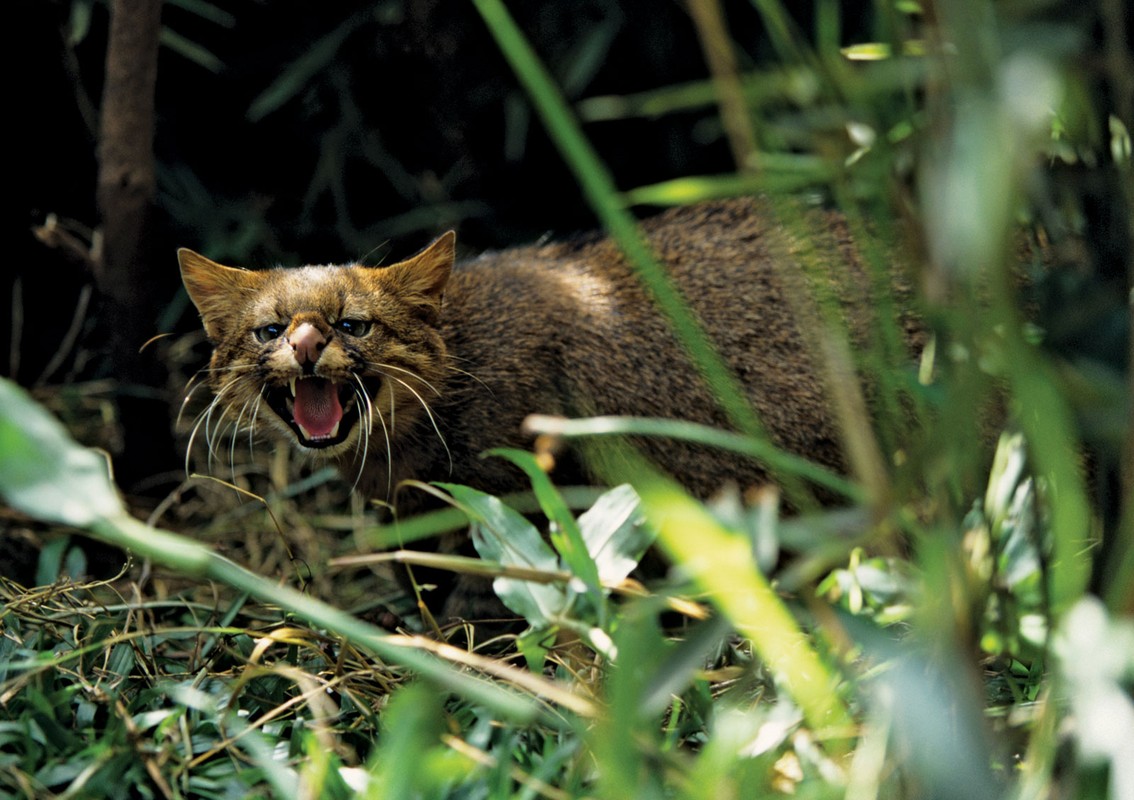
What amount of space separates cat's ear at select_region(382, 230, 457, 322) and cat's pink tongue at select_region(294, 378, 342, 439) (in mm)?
348

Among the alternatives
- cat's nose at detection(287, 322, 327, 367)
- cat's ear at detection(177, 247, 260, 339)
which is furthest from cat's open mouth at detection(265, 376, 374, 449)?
cat's ear at detection(177, 247, 260, 339)

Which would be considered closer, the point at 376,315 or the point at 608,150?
the point at 376,315

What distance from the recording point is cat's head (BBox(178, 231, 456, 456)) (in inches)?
115

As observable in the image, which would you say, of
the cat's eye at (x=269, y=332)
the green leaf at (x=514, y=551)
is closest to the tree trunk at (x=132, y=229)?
the cat's eye at (x=269, y=332)

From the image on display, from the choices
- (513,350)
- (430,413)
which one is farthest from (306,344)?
(513,350)

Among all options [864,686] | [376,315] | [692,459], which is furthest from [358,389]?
[864,686]

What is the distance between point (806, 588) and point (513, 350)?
5.88 ft

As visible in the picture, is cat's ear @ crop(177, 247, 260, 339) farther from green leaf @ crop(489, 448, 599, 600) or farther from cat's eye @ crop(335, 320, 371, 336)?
green leaf @ crop(489, 448, 599, 600)

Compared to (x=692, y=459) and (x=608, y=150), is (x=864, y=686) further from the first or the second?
(x=608, y=150)

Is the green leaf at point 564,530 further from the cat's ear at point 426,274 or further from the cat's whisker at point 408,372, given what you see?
the cat's ear at point 426,274

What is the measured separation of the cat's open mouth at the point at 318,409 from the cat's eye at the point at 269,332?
127 mm

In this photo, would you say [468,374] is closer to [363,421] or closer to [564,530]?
[363,421]

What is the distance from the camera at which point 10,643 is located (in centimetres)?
256

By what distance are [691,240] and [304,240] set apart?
1.81 metres
